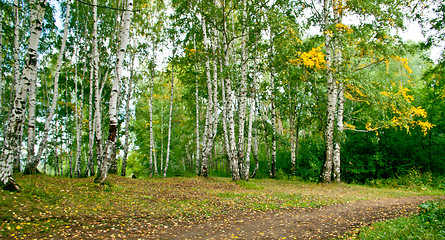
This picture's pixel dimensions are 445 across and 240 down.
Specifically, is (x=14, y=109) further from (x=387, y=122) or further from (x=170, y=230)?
(x=387, y=122)

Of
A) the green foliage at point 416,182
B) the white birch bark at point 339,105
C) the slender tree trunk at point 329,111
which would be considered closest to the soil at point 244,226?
the slender tree trunk at point 329,111

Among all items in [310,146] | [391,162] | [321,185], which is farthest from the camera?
[310,146]

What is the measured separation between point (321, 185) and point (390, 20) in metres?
9.57

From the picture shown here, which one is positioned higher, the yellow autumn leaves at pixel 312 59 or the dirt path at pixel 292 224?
the yellow autumn leaves at pixel 312 59

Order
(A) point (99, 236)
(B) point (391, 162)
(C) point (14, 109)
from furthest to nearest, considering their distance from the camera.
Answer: (B) point (391, 162) < (C) point (14, 109) < (A) point (99, 236)

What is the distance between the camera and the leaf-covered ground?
16.0 ft

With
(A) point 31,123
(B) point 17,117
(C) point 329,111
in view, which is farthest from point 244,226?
(A) point 31,123

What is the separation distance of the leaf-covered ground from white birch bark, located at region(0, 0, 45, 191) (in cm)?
52

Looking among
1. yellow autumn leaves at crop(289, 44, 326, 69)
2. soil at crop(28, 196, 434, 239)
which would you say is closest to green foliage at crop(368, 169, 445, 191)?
soil at crop(28, 196, 434, 239)

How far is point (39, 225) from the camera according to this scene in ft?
15.5

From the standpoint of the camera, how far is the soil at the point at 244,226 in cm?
493

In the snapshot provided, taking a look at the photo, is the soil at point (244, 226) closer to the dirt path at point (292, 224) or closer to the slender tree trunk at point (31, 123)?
the dirt path at point (292, 224)

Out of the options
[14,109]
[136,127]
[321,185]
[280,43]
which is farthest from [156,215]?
[136,127]

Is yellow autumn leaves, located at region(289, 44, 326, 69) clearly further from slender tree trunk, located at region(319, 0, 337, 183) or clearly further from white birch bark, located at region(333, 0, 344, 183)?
white birch bark, located at region(333, 0, 344, 183)
